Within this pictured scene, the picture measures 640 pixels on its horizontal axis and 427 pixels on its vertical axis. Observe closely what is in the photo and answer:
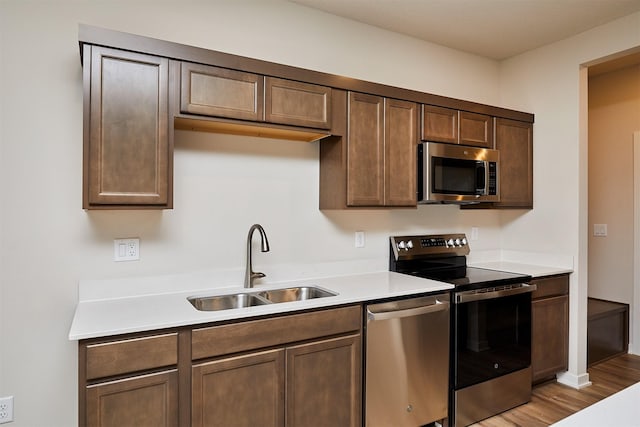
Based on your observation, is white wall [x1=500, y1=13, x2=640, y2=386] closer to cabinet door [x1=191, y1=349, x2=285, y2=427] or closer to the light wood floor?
the light wood floor

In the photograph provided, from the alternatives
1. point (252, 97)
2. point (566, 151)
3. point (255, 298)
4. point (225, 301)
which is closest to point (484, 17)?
point (566, 151)

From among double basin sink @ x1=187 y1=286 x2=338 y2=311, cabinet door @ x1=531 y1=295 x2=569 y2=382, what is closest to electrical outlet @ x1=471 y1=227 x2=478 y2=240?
cabinet door @ x1=531 y1=295 x2=569 y2=382

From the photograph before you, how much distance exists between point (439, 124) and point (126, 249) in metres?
2.14

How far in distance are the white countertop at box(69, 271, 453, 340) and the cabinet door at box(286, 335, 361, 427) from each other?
0.74ft

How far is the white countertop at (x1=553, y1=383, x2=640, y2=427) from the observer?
860 mm

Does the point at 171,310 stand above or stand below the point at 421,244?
below

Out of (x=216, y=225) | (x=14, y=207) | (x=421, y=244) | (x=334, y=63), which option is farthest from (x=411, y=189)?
(x=14, y=207)

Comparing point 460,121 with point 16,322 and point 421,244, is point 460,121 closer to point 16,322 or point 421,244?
point 421,244

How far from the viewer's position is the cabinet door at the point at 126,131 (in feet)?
5.85

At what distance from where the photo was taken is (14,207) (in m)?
1.90

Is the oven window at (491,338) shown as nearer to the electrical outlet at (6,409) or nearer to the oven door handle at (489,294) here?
the oven door handle at (489,294)

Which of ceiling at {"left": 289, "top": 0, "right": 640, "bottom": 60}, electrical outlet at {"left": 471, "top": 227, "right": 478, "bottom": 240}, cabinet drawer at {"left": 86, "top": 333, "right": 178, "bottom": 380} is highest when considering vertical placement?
ceiling at {"left": 289, "top": 0, "right": 640, "bottom": 60}

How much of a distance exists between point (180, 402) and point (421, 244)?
2.03 metres

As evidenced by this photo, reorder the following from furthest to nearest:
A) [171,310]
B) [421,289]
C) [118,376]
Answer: [421,289] → [171,310] → [118,376]
